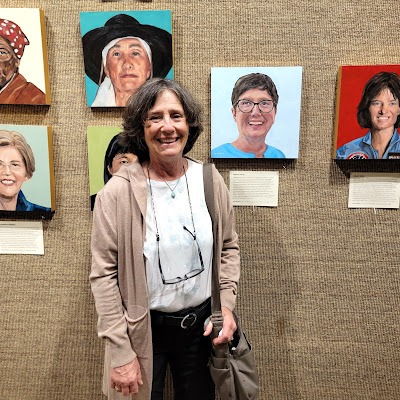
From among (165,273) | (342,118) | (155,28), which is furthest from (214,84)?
(165,273)

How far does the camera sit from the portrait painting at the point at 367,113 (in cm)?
133

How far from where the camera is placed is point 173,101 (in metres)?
1.03

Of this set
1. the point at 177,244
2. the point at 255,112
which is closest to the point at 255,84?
the point at 255,112

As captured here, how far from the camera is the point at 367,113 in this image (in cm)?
135

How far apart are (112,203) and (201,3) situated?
2.94ft

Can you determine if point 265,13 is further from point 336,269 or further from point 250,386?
point 250,386

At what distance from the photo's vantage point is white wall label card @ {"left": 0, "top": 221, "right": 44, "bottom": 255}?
1.49 metres

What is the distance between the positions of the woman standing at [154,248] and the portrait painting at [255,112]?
0.25 m

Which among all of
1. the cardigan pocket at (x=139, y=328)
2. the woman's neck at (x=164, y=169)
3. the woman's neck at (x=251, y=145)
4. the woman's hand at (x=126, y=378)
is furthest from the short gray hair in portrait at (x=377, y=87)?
the woman's hand at (x=126, y=378)

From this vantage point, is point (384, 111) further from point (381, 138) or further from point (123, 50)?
point (123, 50)

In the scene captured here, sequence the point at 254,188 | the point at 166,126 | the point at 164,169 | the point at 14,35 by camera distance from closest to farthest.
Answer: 1. the point at 166,126
2. the point at 164,169
3. the point at 14,35
4. the point at 254,188

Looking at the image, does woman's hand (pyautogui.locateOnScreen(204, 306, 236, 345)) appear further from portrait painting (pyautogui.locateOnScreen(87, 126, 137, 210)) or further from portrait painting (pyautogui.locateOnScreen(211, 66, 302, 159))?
portrait painting (pyautogui.locateOnScreen(87, 126, 137, 210))

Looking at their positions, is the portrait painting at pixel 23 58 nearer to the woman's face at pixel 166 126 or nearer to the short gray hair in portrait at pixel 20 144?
the short gray hair in portrait at pixel 20 144

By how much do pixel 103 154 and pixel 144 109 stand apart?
0.47 metres
